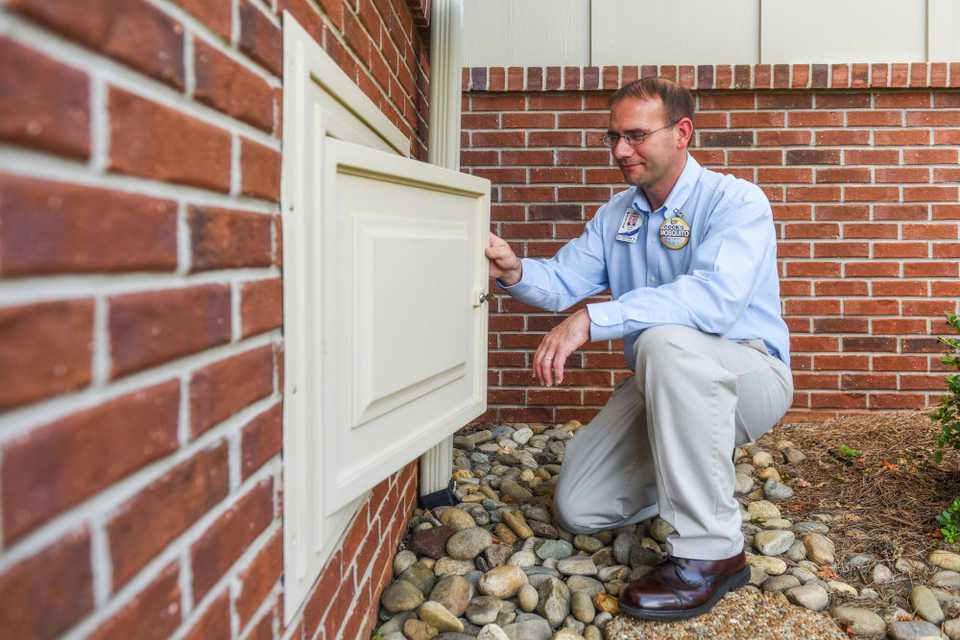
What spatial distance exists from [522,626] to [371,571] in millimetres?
392

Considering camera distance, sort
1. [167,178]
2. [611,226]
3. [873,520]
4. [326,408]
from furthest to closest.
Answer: [611,226] < [873,520] < [326,408] < [167,178]

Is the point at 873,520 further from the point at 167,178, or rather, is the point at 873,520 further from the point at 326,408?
the point at 167,178

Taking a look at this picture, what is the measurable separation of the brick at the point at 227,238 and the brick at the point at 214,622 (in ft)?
1.21

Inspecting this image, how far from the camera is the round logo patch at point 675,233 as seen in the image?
2457mm

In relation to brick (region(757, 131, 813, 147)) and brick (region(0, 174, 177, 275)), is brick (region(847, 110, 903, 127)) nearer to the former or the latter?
brick (region(757, 131, 813, 147))

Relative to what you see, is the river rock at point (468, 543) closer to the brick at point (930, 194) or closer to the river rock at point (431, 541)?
the river rock at point (431, 541)

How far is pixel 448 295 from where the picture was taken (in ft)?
6.04

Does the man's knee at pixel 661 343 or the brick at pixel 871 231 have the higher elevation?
the brick at pixel 871 231

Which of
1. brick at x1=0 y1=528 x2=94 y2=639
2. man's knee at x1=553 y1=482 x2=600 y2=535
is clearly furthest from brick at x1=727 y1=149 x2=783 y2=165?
brick at x1=0 y1=528 x2=94 y2=639

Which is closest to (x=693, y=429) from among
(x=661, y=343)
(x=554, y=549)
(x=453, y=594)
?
(x=661, y=343)

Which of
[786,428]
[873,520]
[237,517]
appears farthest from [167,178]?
[786,428]

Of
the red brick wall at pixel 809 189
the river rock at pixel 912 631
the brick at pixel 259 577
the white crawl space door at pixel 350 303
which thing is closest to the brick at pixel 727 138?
the red brick wall at pixel 809 189

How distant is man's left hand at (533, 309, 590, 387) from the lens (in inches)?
81.1

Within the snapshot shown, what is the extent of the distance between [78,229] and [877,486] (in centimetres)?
295
